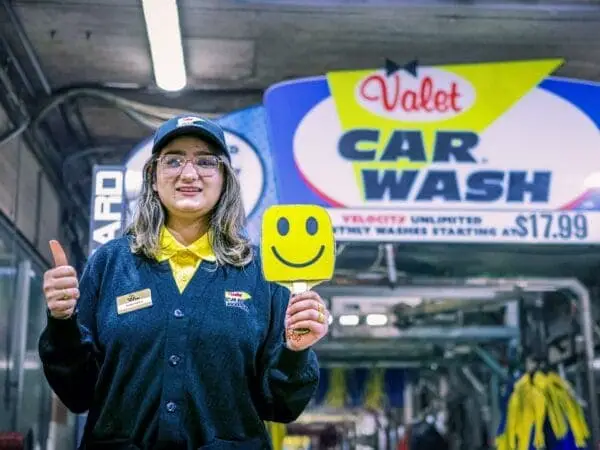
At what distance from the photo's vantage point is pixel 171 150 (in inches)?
68.3

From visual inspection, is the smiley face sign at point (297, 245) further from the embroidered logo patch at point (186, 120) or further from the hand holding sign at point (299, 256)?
the embroidered logo patch at point (186, 120)

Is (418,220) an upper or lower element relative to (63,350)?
upper

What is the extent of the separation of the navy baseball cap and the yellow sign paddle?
0.64ft

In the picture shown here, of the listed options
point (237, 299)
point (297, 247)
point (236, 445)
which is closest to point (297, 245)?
point (297, 247)

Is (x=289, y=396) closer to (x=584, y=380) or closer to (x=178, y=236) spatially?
(x=178, y=236)

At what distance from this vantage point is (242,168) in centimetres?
493

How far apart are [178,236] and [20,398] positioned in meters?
4.69

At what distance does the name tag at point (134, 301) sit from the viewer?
1604 millimetres

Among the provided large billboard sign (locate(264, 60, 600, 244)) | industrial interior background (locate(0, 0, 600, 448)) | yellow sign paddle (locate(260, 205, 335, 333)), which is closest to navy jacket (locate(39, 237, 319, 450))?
yellow sign paddle (locate(260, 205, 335, 333))

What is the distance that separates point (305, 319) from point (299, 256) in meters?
0.15

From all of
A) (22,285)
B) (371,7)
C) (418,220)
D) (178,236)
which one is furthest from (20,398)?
(178,236)

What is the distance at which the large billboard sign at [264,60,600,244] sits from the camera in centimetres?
474

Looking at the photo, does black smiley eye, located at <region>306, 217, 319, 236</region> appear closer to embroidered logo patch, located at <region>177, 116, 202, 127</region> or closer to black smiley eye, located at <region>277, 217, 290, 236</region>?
black smiley eye, located at <region>277, 217, 290, 236</region>

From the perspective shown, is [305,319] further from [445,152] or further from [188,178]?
[445,152]
